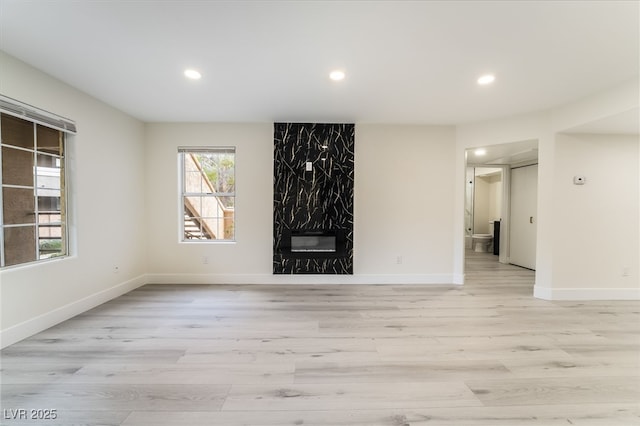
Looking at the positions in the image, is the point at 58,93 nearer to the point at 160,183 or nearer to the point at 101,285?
the point at 160,183

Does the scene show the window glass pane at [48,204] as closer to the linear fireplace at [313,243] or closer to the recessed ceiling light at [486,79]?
the linear fireplace at [313,243]

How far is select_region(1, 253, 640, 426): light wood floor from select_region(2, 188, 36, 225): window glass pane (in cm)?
109

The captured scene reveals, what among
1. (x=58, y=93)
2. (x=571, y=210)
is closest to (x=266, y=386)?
(x=58, y=93)

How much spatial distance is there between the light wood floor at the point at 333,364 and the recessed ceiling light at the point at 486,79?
2.47 meters

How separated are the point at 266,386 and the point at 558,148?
4.30m

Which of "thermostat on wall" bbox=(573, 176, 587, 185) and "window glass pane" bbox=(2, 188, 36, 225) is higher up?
"thermostat on wall" bbox=(573, 176, 587, 185)

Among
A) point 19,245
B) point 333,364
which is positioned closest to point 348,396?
point 333,364

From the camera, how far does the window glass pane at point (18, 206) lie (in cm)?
221

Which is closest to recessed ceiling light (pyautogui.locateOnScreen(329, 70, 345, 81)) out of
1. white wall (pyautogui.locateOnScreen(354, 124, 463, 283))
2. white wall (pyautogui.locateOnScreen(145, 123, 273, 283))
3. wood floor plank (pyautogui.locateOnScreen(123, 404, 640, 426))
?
white wall (pyautogui.locateOnScreen(354, 124, 463, 283))

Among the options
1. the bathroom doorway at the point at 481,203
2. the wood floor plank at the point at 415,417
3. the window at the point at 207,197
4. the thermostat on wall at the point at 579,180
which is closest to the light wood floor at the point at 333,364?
the wood floor plank at the point at 415,417

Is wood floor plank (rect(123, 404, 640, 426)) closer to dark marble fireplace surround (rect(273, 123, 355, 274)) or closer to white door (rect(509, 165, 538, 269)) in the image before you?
dark marble fireplace surround (rect(273, 123, 355, 274))

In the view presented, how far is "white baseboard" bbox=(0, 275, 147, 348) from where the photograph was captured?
7.11 ft

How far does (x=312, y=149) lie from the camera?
3898 millimetres

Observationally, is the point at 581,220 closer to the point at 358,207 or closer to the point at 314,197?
the point at 358,207
